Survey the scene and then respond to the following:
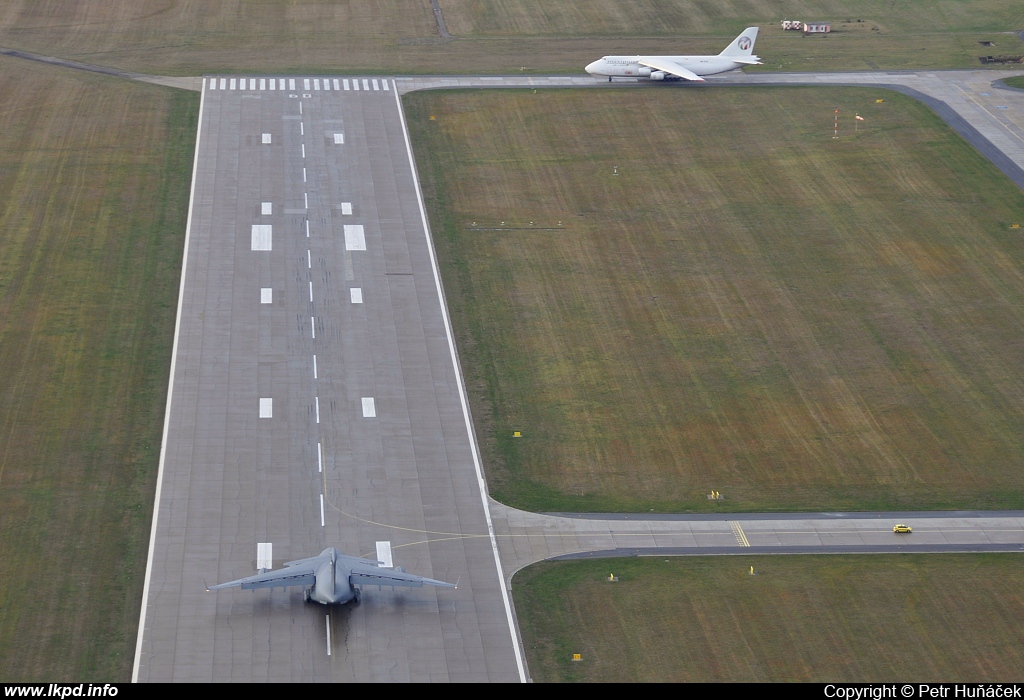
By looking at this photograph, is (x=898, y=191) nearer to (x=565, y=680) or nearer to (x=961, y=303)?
(x=961, y=303)

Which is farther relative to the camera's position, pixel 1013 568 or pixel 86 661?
pixel 1013 568

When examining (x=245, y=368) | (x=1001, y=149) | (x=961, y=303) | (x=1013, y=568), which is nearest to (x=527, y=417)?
(x=245, y=368)

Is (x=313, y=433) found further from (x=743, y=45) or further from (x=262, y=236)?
(x=743, y=45)

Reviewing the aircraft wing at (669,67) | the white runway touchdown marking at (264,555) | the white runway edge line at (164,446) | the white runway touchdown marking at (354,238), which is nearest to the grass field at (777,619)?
the white runway touchdown marking at (264,555)

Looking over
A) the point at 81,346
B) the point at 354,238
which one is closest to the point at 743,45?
the point at 354,238

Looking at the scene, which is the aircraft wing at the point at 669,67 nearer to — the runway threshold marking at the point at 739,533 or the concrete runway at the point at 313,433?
the concrete runway at the point at 313,433
